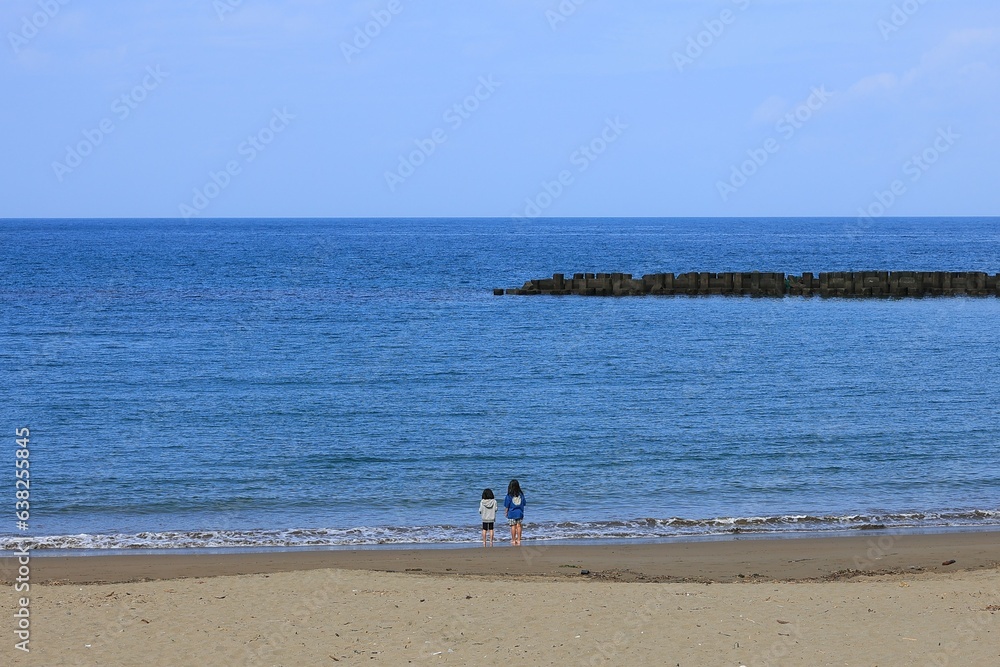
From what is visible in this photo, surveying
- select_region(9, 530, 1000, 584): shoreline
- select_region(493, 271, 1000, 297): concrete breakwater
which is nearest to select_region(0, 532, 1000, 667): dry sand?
select_region(9, 530, 1000, 584): shoreline

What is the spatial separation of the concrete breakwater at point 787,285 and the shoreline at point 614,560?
5230cm

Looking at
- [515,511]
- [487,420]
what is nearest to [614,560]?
[515,511]

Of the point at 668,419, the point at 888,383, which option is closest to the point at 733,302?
the point at 888,383

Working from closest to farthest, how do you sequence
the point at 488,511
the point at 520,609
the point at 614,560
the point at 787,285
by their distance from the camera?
the point at 520,609
the point at 614,560
the point at 488,511
the point at 787,285

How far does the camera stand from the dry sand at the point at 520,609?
35.0ft

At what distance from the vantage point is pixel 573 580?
1402cm

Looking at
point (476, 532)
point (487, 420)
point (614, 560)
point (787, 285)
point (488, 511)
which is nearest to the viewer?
point (614, 560)

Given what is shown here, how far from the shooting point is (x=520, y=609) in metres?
12.2

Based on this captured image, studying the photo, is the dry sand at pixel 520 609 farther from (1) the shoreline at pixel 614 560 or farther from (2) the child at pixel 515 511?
(2) the child at pixel 515 511

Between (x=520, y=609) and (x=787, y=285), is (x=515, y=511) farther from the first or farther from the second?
(x=787, y=285)

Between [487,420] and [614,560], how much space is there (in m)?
12.2

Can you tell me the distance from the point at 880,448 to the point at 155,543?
16.7 m

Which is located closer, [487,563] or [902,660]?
[902,660]

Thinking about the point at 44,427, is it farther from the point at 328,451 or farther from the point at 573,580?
the point at 573,580
